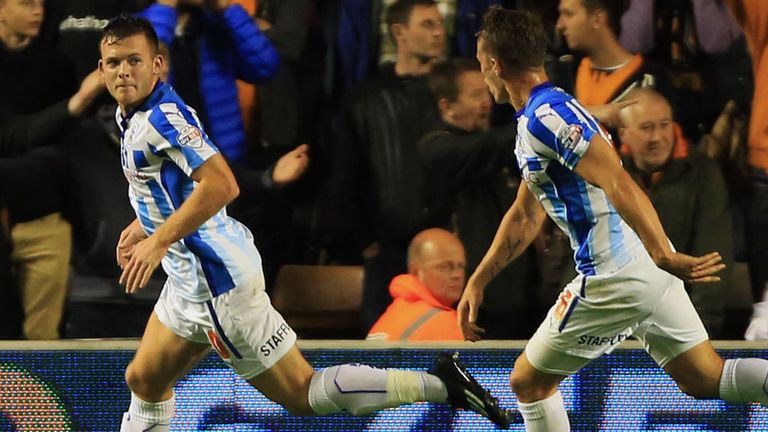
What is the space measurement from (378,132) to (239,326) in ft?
4.78

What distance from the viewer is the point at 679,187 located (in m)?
6.02

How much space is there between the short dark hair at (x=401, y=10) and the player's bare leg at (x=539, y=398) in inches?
66.8

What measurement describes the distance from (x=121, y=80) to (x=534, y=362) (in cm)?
168

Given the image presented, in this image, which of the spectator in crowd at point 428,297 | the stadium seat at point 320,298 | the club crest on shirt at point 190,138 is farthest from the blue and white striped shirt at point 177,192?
the stadium seat at point 320,298

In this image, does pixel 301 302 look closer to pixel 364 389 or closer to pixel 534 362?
pixel 364 389

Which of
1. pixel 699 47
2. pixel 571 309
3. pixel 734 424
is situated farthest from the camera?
pixel 699 47

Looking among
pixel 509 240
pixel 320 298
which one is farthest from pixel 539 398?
pixel 320 298

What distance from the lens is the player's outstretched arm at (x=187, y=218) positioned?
4.62 metres

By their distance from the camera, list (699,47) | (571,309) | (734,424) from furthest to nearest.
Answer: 1. (699,47)
2. (734,424)
3. (571,309)

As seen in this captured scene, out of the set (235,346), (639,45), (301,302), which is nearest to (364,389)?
(235,346)

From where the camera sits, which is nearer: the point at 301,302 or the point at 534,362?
the point at 534,362

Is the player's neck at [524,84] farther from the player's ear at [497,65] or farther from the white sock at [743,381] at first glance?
the white sock at [743,381]

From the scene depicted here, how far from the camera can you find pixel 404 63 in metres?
6.08

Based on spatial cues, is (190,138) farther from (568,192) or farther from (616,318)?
(616,318)
